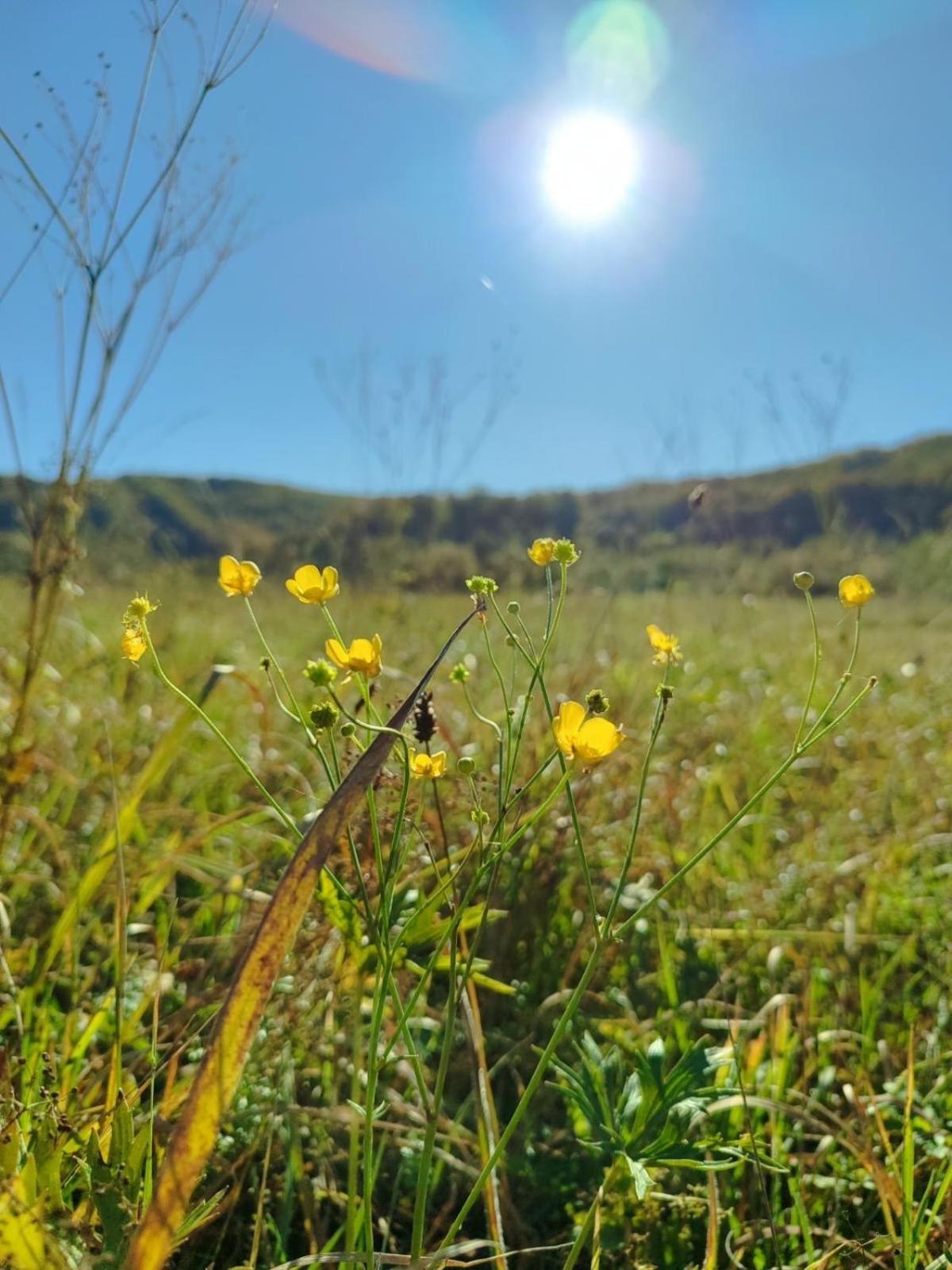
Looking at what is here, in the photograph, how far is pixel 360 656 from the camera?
2.24 feet

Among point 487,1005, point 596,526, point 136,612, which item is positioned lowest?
point 487,1005

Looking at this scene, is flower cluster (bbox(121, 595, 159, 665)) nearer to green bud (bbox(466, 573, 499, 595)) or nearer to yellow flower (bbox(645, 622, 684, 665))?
green bud (bbox(466, 573, 499, 595))

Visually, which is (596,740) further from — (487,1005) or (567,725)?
(487,1005)

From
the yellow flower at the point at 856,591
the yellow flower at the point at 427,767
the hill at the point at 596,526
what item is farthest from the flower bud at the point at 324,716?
the hill at the point at 596,526

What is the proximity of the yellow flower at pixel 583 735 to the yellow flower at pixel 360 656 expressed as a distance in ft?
0.51

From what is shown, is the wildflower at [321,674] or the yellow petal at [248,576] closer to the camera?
the wildflower at [321,674]

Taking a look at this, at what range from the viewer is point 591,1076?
0.91m

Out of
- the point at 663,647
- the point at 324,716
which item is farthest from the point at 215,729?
the point at 663,647

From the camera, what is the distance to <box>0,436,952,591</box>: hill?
12.8ft

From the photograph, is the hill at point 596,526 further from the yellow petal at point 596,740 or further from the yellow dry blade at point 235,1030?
the yellow dry blade at point 235,1030

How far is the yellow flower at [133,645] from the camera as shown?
0.71 m

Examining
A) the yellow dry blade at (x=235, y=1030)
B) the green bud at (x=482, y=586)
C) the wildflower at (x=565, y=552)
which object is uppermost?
the wildflower at (x=565, y=552)

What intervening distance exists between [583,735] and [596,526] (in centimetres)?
333

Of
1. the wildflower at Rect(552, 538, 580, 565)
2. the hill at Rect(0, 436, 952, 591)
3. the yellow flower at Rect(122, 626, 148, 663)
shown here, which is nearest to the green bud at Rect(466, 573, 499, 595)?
the wildflower at Rect(552, 538, 580, 565)
